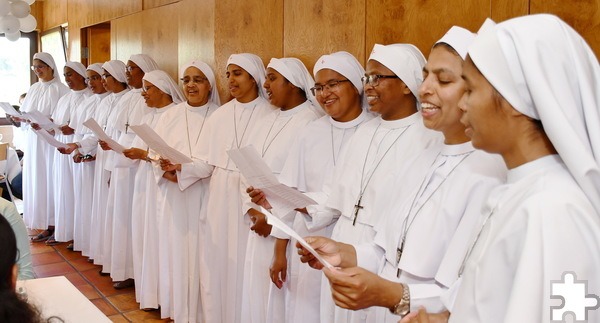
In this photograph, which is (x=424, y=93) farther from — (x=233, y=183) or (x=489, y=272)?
(x=233, y=183)

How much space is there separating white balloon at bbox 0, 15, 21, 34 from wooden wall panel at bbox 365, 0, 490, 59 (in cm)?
639

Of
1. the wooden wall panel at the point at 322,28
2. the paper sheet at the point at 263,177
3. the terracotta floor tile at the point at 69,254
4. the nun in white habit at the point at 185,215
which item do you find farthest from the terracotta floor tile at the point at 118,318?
the wooden wall panel at the point at 322,28

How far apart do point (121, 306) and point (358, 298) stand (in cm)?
356

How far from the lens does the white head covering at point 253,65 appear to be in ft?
13.0

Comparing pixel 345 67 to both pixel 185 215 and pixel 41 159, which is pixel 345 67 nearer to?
pixel 185 215

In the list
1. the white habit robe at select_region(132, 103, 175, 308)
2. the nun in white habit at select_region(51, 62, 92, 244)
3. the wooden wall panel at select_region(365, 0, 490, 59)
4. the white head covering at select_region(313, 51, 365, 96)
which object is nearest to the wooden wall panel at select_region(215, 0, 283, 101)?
the white habit robe at select_region(132, 103, 175, 308)

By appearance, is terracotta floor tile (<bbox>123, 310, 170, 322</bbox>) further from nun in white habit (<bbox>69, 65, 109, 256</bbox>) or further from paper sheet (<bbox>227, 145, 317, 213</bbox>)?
paper sheet (<bbox>227, 145, 317, 213</bbox>)

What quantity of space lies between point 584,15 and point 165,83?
351 cm

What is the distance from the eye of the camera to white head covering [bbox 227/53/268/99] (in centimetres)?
397

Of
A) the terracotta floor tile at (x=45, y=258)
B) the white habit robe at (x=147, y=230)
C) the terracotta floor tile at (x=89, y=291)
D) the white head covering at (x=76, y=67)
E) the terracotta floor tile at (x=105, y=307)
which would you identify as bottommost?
the terracotta floor tile at (x=105, y=307)

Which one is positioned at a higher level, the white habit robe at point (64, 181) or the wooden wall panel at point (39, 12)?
the wooden wall panel at point (39, 12)

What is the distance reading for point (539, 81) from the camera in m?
1.29

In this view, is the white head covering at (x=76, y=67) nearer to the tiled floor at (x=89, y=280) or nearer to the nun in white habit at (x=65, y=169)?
the nun in white habit at (x=65, y=169)

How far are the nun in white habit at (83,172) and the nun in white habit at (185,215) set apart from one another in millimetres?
1975
